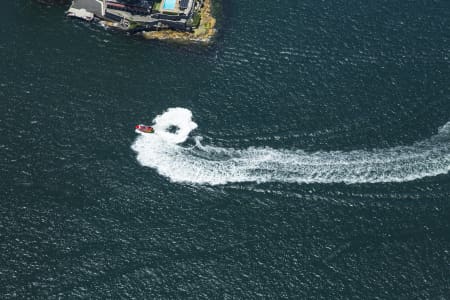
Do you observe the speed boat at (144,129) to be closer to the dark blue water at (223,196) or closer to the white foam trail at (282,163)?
the white foam trail at (282,163)

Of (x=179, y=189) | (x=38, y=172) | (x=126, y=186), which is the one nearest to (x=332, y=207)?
(x=179, y=189)

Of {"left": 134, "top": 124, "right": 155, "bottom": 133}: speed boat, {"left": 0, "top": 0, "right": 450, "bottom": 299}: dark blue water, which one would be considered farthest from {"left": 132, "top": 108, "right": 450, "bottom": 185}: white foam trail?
{"left": 134, "top": 124, "right": 155, "bottom": 133}: speed boat

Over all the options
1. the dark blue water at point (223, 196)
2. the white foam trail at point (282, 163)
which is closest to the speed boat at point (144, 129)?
the white foam trail at point (282, 163)

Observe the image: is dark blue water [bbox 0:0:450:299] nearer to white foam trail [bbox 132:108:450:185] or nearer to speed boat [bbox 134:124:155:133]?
Result: white foam trail [bbox 132:108:450:185]

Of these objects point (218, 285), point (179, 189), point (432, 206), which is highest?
point (432, 206)

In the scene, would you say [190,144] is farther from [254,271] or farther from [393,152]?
[393,152]
